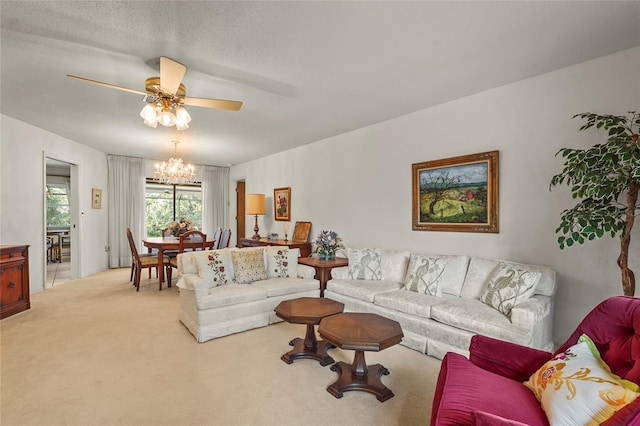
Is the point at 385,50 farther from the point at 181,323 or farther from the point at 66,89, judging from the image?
the point at 181,323

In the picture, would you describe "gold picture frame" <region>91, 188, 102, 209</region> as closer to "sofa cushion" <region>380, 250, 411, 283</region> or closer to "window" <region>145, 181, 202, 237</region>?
"window" <region>145, 181, 202, 237</region>

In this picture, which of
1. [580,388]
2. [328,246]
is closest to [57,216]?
[328,246]

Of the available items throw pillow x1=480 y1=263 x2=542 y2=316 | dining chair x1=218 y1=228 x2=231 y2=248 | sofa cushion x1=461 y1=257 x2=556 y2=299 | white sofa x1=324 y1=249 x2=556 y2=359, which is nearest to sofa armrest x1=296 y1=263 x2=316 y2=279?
white sofa x1=324 y1=249 x2=556 y2=359

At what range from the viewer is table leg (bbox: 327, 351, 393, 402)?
2.23 meters

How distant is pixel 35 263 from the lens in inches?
191

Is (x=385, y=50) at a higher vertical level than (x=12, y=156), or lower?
higher

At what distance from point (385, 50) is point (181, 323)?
3.57 m

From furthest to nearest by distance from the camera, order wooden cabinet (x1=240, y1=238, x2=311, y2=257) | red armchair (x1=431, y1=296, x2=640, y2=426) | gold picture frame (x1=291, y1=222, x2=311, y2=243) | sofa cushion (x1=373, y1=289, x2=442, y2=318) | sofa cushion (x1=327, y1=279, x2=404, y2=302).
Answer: gold picture frame (x1=291, y1=222, x2=311, y2=243)
wooden cabinet (x1=240, y1=238, x2=311, y2=257)
sofa cushion (x1=327, y1=279, x2=404, y2=302)
sofa cushion (x1=373, y1=289, x2=442, y2=318)
red armchair (x1=431, y1=296, x2=640, y2=426)

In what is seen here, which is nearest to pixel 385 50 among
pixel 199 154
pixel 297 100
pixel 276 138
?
pixel 297 100

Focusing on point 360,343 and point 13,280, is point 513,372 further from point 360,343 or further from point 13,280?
point 13,280

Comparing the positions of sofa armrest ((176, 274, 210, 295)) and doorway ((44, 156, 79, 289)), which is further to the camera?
doorway ((44, 156, 79, 289))

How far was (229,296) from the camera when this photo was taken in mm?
3373

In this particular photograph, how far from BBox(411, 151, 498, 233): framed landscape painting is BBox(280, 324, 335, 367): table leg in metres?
1.97

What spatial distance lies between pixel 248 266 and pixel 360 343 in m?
2.12
